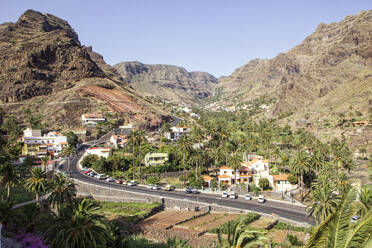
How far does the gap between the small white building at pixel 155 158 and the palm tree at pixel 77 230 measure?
6087 cm

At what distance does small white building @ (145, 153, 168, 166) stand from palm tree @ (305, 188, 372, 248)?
82.8 meters

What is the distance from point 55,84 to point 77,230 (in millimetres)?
152020

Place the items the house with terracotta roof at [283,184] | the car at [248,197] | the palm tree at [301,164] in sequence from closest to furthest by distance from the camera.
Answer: the car at [248,197] → the palm tree at [301,164] → the house with terracotta roof at [283,184]

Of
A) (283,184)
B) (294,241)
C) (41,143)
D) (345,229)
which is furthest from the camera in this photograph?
(41,143)

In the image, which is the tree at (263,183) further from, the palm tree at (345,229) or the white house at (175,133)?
the palm tree at (345,229)

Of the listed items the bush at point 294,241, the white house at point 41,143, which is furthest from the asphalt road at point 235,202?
the white house at point 41,143

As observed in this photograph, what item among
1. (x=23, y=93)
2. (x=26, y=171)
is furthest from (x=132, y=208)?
(x=23, y=93)

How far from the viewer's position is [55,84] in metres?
158

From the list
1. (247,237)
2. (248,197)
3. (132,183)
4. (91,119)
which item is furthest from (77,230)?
(91,119)

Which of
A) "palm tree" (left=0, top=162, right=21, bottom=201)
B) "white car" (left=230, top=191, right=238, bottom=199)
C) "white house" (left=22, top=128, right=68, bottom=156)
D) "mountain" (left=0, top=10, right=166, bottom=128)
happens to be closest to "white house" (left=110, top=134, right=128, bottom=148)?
"white house" (left=22, top=128, right=68, bottom=156)

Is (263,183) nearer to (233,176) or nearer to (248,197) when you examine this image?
(233,176)

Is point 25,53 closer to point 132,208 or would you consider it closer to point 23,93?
point 23,93

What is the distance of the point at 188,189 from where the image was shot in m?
67.4

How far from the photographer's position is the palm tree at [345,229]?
794cm
